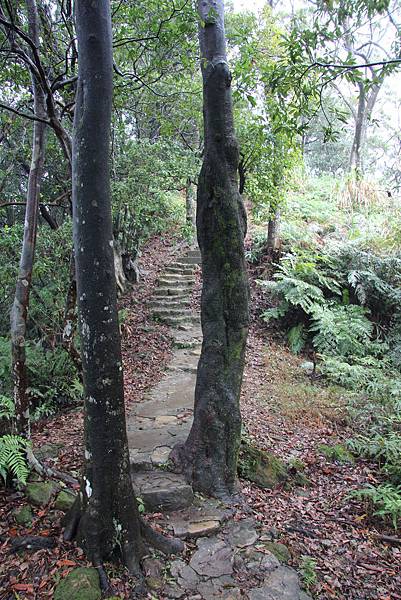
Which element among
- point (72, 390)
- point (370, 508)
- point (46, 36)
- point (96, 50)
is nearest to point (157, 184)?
point (46, 36)

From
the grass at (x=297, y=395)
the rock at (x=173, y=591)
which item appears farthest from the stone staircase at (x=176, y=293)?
the rock at (x=173, y=591)

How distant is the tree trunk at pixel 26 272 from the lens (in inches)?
158

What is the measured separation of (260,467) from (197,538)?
149cm

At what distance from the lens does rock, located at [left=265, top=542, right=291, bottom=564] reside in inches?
140

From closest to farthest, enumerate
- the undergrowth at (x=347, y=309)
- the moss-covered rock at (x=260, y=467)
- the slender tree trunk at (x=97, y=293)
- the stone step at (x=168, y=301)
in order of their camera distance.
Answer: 1. the slender tree trunk at (x=97, y=293)
2. the moss-covered rock at (x=260, y=467)
3. the undergrowth at (x=347, y=309)
4. the stone step at (x=168, y=301)

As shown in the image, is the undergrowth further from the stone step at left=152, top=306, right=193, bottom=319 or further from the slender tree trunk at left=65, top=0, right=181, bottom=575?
the slender tree trunk at left=65, top=0, right=181, bottom=575

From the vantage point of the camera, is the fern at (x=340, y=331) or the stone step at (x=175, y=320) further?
the stone step at (x=175, y=320)

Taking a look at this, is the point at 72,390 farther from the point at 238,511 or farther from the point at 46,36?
the point at 46,36

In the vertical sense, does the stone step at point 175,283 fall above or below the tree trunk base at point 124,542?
above

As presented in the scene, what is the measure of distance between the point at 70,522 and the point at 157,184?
8074 mm

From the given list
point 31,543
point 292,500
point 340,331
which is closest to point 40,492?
point 31,543

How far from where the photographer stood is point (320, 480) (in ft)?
16.9

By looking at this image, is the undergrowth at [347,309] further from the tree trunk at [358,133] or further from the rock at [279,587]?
the tree trunk at [358,133]

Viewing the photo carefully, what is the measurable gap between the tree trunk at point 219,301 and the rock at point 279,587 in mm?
1031
